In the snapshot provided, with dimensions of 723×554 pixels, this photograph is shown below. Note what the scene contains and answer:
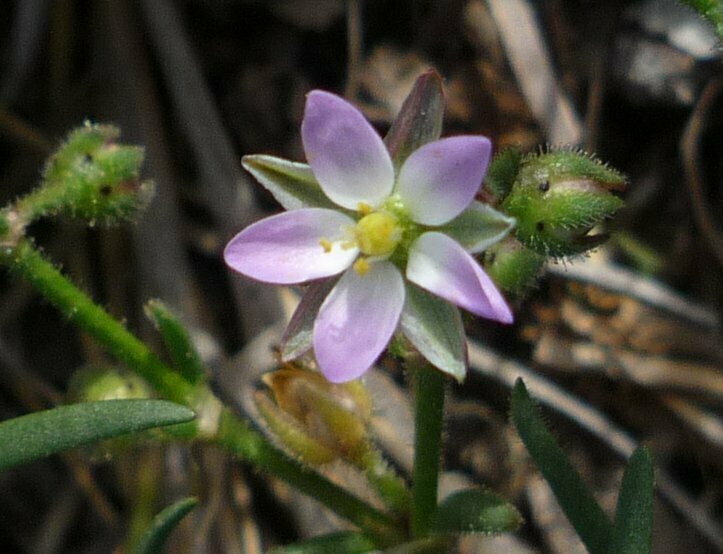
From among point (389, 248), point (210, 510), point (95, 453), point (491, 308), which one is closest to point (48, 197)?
point (95, 453)

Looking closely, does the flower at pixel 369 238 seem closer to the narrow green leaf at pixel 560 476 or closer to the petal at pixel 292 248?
the petal at pixel 292 248

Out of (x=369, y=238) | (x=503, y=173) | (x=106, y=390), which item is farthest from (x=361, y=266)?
(x=106, y=390)

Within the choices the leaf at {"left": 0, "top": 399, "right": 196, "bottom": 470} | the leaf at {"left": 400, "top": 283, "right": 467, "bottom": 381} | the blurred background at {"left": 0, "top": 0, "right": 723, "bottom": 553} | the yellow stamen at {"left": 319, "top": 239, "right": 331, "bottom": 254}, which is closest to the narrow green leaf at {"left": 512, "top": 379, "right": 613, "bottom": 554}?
the leaf at {"left": 400, "top": 283, "right": 467, "bottom": 381}

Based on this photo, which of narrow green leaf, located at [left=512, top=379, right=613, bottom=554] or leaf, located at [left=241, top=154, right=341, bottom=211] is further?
narrow green leaf, located at [left=512, top=379, right=613, bottom=554]

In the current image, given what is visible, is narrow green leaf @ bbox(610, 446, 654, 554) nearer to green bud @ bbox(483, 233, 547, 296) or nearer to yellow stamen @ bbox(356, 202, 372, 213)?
green bud @ bbox(483, 233, 547, 296)

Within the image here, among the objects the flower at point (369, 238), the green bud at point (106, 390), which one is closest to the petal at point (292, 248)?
the flower at point (369, 238)

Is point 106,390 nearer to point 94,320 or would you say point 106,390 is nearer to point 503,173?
point 94,320

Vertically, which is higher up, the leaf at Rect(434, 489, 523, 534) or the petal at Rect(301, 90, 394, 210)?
the petal at Rect(301, 90, 394, 210)
